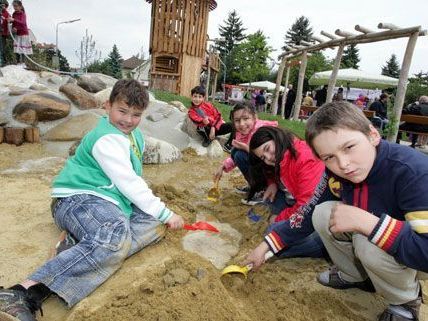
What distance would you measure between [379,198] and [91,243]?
4.49 ft

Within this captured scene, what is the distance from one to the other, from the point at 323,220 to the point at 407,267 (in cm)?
44

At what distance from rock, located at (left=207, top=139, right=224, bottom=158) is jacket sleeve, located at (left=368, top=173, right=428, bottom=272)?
3.84 metres

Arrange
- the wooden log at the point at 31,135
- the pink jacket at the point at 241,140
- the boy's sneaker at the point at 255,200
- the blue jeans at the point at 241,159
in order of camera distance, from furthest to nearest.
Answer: the wooden log at the point at 31,135
the pink jacket at the point at 241,140
the blue jeans at the point at 241,159
the boy's sneaker at the point at 255,200

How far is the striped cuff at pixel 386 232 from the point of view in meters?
1.45

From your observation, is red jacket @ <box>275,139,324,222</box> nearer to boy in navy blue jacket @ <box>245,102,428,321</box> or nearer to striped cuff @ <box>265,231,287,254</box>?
striped cuff @ <box>265,231,287,254</box>

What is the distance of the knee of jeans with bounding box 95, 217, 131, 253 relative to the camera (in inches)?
75.2

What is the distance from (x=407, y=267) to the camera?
159 cm

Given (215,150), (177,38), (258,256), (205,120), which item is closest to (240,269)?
(258,256)

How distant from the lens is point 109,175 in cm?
211

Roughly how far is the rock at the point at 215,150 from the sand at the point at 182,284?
2.15m

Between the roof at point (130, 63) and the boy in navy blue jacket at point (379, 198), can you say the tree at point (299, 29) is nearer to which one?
the roof at point (130, 63)

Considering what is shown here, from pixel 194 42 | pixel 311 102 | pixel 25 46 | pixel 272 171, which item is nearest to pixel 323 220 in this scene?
pixel 272 171

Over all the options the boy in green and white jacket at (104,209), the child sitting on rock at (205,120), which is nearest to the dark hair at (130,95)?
the boy in green and white jacket at (104,209)

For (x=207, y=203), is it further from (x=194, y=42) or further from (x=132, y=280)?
(x=194, y=42)
